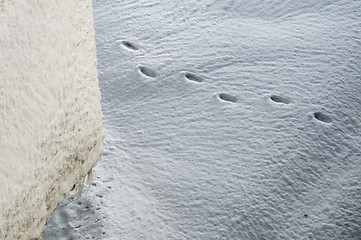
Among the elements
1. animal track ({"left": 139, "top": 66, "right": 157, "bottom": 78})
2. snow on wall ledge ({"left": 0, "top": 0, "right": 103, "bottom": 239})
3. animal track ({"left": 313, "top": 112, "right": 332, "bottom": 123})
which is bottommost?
animal track ({"left": 139, "top": 66, "right": 157, "bottom": 78})

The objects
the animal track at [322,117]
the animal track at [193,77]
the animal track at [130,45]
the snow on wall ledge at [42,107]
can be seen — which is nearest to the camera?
the snow on wall ledge at [42,107]

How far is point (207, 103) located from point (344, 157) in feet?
1.50

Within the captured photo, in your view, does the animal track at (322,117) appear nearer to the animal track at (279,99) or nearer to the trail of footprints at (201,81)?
the trail of footprints at (201,81)

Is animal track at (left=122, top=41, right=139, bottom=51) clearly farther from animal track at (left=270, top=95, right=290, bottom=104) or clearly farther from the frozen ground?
animal track at (left=270, top=95, right=290, bottom=104)

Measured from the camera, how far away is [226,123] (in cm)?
171

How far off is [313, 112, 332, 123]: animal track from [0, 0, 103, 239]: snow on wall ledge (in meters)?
0.80

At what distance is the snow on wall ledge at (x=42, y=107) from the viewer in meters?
0.91

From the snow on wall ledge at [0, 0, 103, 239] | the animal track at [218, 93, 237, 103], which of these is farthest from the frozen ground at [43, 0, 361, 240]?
the snow on wall ledge at [0, 0, 103, 239]

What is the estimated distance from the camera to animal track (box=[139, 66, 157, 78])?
1.94 metres

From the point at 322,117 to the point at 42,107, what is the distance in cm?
103

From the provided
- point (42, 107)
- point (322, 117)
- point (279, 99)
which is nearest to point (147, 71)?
point (279, 99)

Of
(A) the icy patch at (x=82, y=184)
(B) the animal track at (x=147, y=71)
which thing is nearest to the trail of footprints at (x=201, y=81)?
(B) the animal track at (x=147, y=71)

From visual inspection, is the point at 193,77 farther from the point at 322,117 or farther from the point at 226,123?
the point at 322,117

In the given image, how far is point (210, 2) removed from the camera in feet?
7.79
